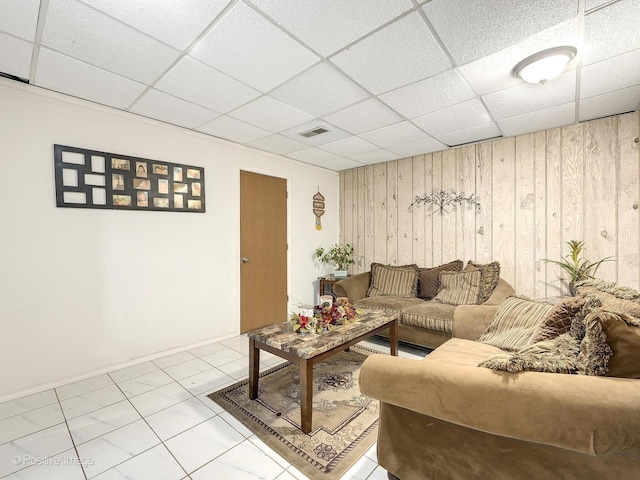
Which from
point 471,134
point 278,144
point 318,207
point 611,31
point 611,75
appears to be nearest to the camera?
point 611,31

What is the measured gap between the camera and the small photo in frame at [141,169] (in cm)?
300

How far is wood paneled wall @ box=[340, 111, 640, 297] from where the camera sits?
3.01 m

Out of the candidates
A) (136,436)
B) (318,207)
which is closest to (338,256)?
(318,207)

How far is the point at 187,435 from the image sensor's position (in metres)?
1.92

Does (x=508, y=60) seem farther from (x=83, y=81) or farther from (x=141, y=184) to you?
(x=141, y=184)

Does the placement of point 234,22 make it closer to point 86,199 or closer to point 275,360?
point 86,199

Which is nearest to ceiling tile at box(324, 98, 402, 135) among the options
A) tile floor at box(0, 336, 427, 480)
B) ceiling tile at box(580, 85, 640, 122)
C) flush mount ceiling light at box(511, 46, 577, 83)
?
flush mount ceiling light at box(511, 46, 577, 83)

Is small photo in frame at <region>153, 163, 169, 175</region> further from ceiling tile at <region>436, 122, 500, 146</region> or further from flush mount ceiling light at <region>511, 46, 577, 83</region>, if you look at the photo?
flush mount ceiling light at <region>511, 46, 577, 83</region>

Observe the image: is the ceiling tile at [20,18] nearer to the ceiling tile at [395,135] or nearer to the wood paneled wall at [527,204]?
the ceiling tile at [395,135]

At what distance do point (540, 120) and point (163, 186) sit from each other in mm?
4085

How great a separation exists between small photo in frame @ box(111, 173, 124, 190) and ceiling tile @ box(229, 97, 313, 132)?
4.11 feet

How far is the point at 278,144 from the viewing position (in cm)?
386

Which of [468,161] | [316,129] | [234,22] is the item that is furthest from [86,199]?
[468,161]

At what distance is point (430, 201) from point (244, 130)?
8.94ft
